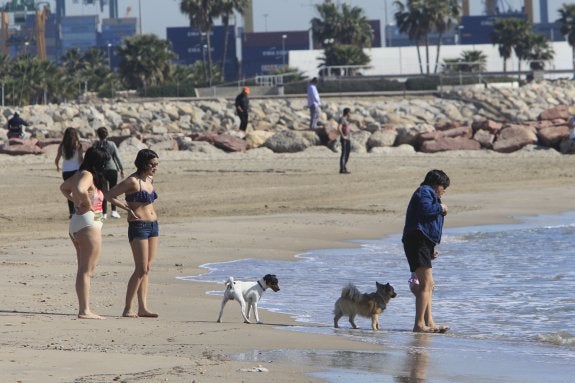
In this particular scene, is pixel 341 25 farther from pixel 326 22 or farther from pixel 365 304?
pixel 365 304

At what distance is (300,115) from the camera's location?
62.4 meters

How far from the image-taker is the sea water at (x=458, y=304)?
368 inches

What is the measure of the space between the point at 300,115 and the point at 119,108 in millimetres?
10371

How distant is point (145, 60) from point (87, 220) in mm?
90581

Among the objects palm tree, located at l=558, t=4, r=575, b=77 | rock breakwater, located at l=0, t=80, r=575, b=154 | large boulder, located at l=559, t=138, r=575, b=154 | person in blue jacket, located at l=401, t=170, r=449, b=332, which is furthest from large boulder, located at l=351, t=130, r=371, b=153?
palm tree, located at l=558, t=4, r=575, b=77

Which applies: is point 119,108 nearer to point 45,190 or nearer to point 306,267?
point 45,190

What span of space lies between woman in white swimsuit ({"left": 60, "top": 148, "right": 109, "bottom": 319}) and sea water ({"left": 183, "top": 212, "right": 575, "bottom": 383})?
1.77 metres

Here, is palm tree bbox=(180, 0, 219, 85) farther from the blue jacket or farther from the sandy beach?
the blue jacket

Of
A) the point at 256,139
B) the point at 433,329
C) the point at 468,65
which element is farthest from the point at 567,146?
the point at 468,65

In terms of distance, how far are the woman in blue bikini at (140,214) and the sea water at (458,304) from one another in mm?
1363

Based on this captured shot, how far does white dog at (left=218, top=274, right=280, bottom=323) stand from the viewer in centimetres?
1117

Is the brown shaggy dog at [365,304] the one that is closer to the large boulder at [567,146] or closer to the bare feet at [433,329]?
the bare feet at [433,329]

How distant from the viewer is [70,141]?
14.6 metres

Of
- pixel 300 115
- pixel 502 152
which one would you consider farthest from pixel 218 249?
pixel 300 115
